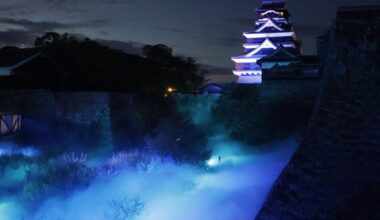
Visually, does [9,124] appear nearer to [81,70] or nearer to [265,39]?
[81,70]

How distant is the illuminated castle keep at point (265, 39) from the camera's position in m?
25.3

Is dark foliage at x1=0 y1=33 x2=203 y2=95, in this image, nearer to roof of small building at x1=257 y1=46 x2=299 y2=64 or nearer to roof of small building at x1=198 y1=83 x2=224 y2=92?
roof of small building at x1=198 y1=83 x2=224 y2=92

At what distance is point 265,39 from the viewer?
25516 millimetres

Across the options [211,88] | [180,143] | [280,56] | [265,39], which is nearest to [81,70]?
[180,143]

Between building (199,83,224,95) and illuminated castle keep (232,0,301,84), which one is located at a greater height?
illuminated castle keep (232,0,301,84)

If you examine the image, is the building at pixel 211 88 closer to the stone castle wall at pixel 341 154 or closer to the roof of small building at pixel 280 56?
the roof of small building at pixel 280 56

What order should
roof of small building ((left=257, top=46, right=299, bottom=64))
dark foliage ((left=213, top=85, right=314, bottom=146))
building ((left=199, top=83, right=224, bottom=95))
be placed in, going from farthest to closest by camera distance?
building ((left=199, top=83, right=224, bottom=95)) < roof of small building ((left=257, top=46, right=299, bottom=64)) < dark foliage ((left=213, top=85, right=314, bottom=146))

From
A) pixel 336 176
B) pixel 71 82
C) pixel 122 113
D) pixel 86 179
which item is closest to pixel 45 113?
pixel 71 82

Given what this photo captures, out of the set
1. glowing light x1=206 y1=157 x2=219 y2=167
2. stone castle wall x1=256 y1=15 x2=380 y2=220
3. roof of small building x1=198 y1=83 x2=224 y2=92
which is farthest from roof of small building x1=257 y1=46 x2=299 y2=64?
stone castle wall x1=256 y1=15 x2=380 y2=220

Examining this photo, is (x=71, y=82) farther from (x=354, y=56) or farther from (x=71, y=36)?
(x=354, y=56)

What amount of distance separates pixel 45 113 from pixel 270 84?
346 inches

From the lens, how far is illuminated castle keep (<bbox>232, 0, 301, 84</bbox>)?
25281 mm

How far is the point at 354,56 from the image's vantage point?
466 centimetres

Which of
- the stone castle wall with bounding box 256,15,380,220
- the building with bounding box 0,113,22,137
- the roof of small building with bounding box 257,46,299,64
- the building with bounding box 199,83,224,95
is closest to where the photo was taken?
the stone castle wall with bounding box 256,15,380,220
